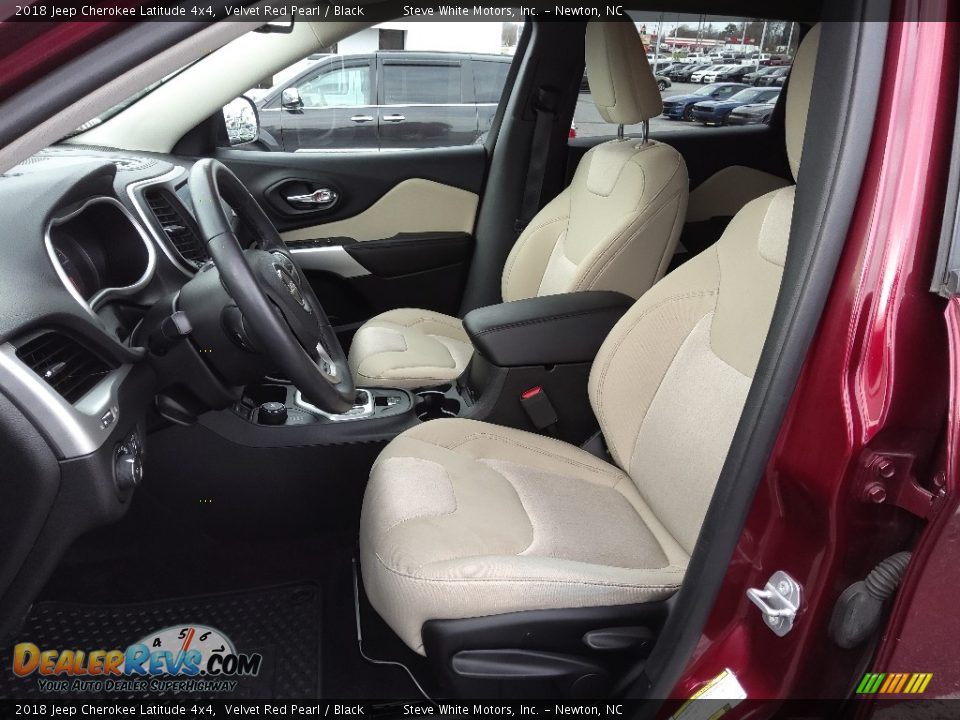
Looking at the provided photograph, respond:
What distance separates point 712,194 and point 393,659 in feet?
6.32

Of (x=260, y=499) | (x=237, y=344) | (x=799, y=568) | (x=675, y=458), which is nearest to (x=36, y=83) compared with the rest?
(x=237, y=344)

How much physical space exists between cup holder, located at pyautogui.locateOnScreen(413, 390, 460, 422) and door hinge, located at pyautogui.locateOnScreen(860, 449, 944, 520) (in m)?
1.18

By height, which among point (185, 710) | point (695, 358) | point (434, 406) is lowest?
point (185, 710)

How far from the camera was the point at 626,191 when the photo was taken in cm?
200

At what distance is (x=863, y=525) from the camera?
87cm

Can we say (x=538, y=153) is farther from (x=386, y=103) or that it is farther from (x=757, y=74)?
(x=757, y=74)

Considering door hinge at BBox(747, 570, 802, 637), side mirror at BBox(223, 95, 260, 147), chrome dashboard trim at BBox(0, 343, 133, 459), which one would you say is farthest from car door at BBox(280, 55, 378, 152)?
door hinge at BBox(747, 570, 802, 637)

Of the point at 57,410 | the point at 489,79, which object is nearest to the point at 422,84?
the point at 489,79

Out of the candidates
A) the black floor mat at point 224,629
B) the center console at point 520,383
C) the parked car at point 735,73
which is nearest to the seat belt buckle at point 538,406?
the center console at point 520,383

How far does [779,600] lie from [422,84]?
7.35 ft

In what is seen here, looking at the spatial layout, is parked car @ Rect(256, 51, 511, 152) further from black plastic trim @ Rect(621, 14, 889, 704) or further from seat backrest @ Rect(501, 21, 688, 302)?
black plastic trim @ Rect(621, 14, 889, 704)

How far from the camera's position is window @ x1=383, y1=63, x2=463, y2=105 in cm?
266

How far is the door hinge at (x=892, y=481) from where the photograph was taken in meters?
0.84

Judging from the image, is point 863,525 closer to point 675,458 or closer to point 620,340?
point 675,458
